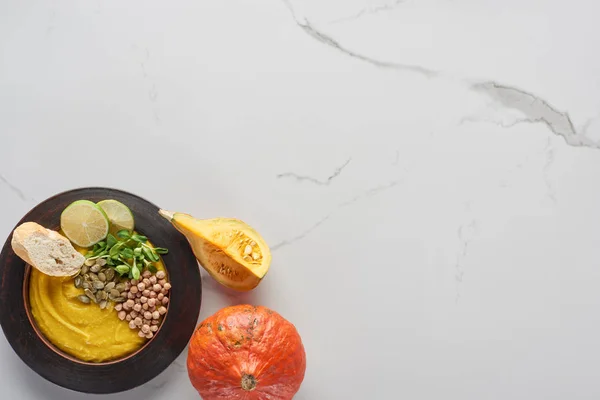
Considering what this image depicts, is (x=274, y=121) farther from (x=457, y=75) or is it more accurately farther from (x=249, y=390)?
(x=249, y=390)

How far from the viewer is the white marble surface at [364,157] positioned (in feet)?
5.36

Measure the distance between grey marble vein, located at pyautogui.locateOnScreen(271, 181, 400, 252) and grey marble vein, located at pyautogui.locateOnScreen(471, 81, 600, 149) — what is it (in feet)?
1.10

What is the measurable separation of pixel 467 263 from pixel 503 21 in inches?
24.4

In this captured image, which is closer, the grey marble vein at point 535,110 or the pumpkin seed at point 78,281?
Answer: the pumpkin seed at point 78,281

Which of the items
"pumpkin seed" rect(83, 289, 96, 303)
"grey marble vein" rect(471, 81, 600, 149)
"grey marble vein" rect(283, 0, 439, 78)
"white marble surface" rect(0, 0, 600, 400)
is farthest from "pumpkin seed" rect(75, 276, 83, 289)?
"grey marble vein" rect(471, 81, 600, 149)

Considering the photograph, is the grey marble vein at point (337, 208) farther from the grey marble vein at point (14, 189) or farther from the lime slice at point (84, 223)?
the grey marble vein at point (14, 189)

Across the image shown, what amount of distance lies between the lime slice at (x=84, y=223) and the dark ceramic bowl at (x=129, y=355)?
4 cm

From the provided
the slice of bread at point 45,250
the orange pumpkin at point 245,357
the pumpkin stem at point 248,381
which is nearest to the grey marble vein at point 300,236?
the orange pumpkin at point 245,357

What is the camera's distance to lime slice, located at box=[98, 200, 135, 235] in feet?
4.92

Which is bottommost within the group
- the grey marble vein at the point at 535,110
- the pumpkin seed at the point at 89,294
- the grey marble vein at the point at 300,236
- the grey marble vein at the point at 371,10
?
the pumpkin seed at the point at 89,294

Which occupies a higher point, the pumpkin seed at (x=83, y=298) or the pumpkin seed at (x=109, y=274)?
the pumpkin seed at (x=109, y=274)

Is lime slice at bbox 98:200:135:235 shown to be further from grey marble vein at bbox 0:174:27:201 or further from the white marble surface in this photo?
grey marble vein at bbox 0:174:27:201

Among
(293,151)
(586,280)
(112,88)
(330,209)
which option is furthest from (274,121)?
(586,280)

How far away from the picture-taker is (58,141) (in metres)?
1.63
